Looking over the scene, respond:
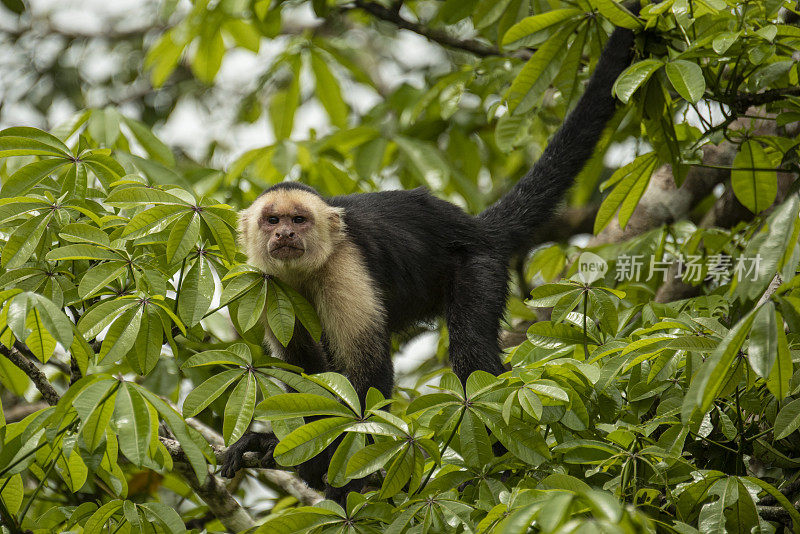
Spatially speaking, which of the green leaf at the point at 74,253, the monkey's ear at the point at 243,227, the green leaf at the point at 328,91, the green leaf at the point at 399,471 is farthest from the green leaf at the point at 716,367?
the green leaf at the point at 328,91

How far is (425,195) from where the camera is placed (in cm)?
362

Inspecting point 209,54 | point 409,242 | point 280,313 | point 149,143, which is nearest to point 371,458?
point 280,313

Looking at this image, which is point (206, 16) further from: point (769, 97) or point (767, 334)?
point (767, 334)

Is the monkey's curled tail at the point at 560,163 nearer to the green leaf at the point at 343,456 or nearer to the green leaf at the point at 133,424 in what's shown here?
the green leaf at the point at 343,456

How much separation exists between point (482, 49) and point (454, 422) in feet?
9.12

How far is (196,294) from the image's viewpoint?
2.36m

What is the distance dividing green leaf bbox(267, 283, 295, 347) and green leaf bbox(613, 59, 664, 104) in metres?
1.23

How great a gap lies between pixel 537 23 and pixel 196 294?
59.8 inches

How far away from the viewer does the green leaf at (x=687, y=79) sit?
2.34m

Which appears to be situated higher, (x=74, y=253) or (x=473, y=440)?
(x=74, y=253)

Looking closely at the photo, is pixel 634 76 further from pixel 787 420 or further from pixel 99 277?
pixel 99 277

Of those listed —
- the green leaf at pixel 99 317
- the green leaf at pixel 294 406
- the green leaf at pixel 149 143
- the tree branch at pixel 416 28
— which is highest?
the tree branch at pixel 416 28

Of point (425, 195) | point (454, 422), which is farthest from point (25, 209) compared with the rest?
point (425, 195)

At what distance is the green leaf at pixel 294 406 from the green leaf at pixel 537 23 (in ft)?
5.20
